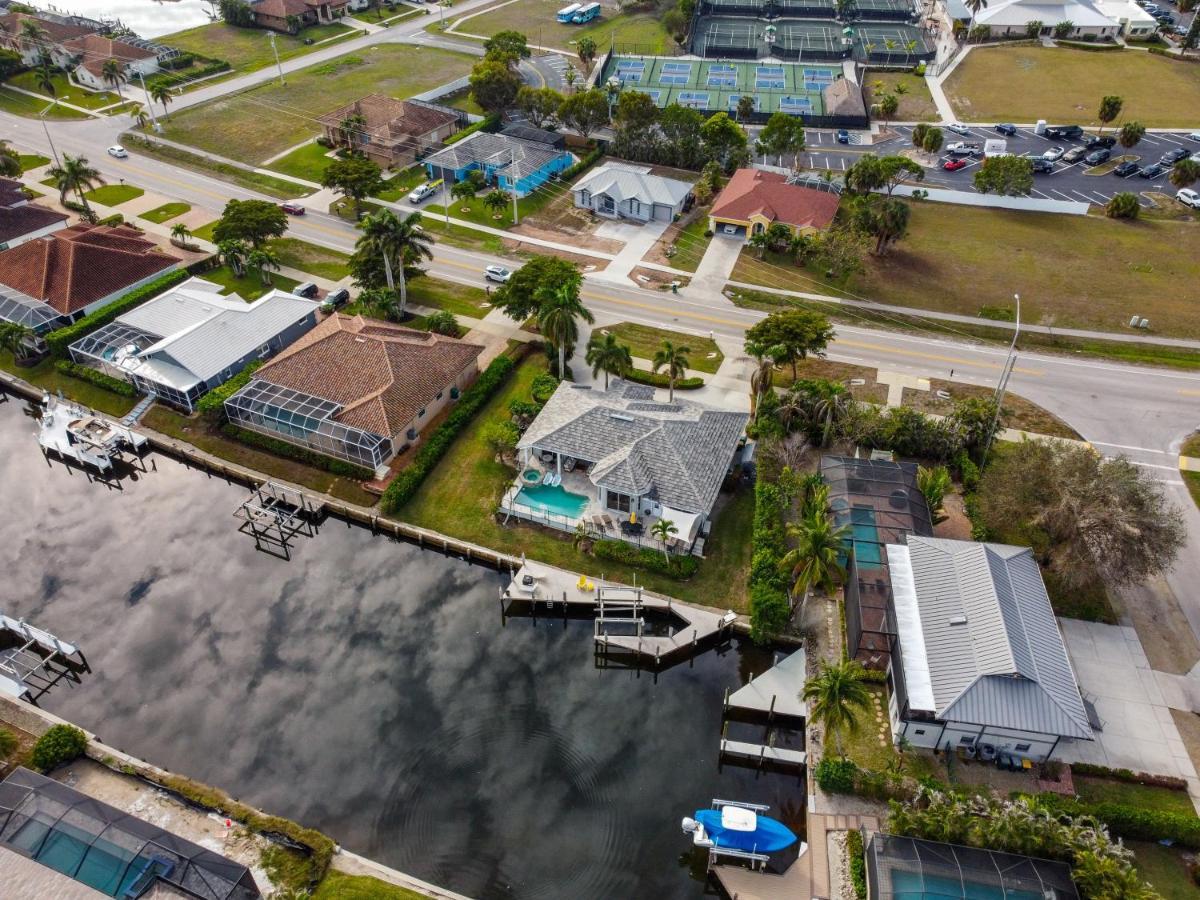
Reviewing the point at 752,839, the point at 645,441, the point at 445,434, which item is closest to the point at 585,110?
the point at 445,434

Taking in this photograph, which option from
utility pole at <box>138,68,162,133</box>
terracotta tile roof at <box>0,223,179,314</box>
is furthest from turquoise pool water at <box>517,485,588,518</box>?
utility pole at <box>138,68,162,133</box>

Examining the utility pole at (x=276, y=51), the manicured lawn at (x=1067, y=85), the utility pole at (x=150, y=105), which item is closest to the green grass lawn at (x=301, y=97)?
the utility pole at (x=150, y=105)

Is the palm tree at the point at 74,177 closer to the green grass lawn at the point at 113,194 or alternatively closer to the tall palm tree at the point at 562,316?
the green grass lawn at the point at 113,194

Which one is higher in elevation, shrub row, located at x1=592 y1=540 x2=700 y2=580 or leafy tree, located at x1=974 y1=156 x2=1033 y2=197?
leafy tree, located at x1=974 y1=156 x2=1033 y2=197

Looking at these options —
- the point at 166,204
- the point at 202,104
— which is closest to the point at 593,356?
the point at 166,204

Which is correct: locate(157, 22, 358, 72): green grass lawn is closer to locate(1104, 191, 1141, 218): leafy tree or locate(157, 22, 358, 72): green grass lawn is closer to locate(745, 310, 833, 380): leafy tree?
locate(745, 310, 833, 380): leafy tree

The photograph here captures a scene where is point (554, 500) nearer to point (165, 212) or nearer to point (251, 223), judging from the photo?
point (251, 223)
